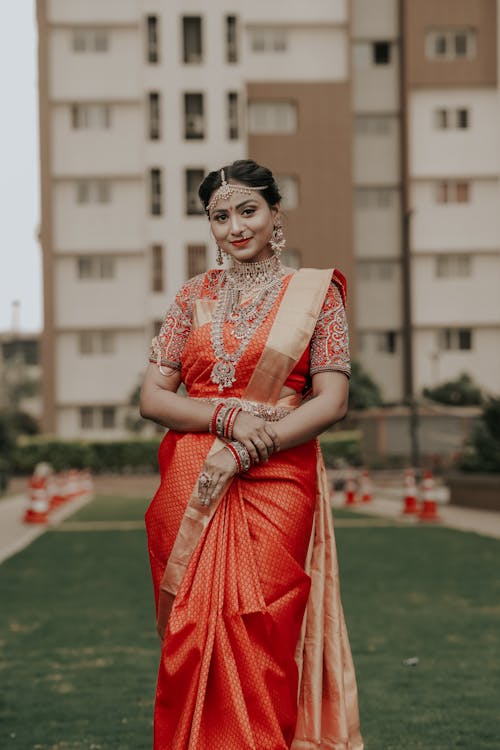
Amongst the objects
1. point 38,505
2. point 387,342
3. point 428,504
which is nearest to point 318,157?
point 387,342

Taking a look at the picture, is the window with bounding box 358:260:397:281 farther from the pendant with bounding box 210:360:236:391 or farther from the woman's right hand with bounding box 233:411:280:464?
the woman's right hand with bounding box 233:411:280:464

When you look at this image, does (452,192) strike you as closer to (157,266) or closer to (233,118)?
(233,118)

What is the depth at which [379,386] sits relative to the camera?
5231cm

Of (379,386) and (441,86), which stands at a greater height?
(441,86)

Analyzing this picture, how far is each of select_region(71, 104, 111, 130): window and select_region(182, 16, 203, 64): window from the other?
13.7 ft

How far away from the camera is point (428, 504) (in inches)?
808

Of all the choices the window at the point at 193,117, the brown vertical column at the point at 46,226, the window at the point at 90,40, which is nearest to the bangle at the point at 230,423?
the brown vertical column at the point at 46,226

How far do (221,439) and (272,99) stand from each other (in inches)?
1963

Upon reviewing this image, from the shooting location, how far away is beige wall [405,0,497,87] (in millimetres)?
53219

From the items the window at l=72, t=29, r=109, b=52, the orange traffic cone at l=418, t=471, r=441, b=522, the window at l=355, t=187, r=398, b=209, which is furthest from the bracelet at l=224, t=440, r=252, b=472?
the window at l=355, t=187, r=398, b=209

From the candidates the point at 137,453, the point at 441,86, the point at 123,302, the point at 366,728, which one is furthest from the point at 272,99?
the point at 366,728

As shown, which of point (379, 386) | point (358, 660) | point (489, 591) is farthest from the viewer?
point (379, 386)

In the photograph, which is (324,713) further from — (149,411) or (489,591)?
(489,591)

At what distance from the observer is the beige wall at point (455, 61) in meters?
53.2
